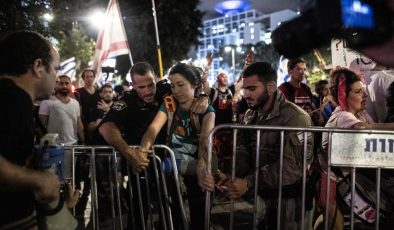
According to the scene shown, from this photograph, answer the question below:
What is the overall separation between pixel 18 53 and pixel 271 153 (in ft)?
7.42

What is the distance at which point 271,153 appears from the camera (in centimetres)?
345

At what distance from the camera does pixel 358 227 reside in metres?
5.18

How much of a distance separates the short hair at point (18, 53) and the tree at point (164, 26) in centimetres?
2617

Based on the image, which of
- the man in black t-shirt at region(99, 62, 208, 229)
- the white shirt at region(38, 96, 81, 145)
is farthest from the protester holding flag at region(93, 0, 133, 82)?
the man in black t-shirt at region(99, 62, 208, 229)

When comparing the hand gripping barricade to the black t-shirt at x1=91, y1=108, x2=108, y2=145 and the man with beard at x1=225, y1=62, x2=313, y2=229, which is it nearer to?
the man with beard at x1=225, y1=62, x2=313, y2=229

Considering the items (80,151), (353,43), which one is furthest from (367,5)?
(80,151)

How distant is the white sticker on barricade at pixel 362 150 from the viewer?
3164 mm

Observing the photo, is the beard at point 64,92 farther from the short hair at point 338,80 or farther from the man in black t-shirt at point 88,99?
the short hair at point 338,80

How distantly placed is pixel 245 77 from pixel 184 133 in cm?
83

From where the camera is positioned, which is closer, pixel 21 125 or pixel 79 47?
pixel 21 125

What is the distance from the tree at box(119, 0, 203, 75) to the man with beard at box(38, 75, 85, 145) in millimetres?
22129

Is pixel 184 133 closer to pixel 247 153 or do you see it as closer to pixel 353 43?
pixel 247 153

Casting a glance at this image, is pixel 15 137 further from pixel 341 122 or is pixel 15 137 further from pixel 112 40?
pixel 112 40

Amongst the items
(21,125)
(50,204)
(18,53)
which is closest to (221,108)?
(50,204)
